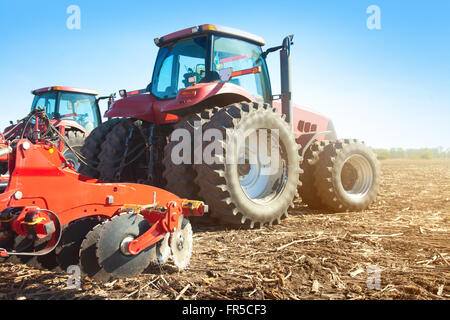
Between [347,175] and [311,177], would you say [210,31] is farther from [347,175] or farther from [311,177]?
[347,175]

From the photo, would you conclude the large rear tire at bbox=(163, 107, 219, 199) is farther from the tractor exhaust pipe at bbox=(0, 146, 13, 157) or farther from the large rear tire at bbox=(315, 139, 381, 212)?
the large rear tire at bbox=(315, 139, 381, 212)

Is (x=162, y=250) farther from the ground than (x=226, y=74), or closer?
closer

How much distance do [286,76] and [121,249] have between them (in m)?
3.48

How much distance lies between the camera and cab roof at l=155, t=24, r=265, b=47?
4566 millimetres

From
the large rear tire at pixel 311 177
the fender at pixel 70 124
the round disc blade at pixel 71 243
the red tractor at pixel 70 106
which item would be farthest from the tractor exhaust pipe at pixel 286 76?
the fender at pixel 70 124

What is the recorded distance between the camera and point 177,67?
5070 mm

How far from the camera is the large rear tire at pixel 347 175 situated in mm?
5258

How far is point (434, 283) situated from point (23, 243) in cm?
286

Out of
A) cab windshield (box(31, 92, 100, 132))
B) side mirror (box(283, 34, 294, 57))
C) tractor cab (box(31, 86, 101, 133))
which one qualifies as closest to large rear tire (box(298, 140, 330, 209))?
side mirror (box(283, 34, 294, 57))

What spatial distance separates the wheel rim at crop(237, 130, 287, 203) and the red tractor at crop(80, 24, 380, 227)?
1 centimetres

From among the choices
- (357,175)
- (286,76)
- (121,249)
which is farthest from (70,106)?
(121,249)
